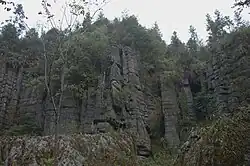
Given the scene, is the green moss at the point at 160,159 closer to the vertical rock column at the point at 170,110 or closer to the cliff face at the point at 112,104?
the cliff face at the point at 112,104

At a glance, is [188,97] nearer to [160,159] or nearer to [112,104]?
[112,104]

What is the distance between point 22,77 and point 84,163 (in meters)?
12.9

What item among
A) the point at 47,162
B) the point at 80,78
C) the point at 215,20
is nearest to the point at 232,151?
the point at 47,162

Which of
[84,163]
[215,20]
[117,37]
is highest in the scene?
[215,20]

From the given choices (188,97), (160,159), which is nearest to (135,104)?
(160,159)

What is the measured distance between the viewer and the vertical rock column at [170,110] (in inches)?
674

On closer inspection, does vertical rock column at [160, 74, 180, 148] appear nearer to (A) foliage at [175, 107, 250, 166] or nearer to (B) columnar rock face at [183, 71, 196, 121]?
(B) columnar rock face at [183, 71, 196, 121]

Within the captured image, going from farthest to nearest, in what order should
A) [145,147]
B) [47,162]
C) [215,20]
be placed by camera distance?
[215,20]
[145,147]
[47,162]

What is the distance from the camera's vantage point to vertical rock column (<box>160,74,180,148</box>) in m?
17.1

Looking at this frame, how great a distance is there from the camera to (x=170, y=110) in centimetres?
1852

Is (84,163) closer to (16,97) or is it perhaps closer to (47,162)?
(47,162)

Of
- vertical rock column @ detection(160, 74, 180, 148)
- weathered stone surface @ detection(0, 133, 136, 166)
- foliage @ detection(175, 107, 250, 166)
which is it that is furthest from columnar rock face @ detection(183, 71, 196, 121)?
foliage @ detection(175, 107, 250, 166)

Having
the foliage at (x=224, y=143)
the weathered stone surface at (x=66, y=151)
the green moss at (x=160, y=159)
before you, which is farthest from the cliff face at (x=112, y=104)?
the foliage at (x=224, y=143)

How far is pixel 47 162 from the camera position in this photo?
1036cm
